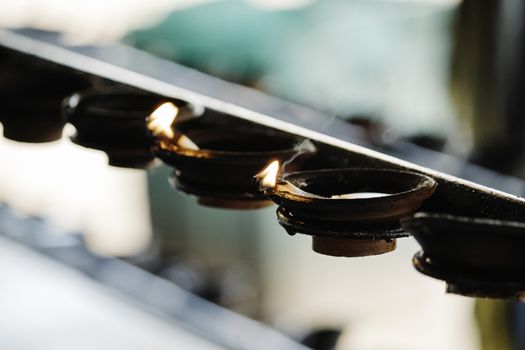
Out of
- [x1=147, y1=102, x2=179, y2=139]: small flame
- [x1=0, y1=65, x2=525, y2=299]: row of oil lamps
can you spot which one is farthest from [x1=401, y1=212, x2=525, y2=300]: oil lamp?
[x1=147, y1=102, x2=179, y2=139]: small flame

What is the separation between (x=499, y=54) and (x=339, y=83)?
944 mm

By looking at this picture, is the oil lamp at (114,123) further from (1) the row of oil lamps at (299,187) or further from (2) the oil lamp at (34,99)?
(2) the oil lamp at (34,99)

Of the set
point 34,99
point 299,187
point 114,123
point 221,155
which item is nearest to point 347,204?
point 299,187

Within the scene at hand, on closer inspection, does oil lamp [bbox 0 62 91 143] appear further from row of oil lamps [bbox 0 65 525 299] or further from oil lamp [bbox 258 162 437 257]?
oil lamp [bbox 258 162 437 257]

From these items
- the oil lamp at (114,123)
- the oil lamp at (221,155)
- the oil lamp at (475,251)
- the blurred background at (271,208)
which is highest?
the blurred background at (271,208)

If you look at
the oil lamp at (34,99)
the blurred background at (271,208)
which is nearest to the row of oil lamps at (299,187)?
the oil lamp at (34,99)

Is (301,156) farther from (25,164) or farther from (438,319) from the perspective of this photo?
(25,164)

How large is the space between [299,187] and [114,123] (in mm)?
360

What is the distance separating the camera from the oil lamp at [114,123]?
1.02 m

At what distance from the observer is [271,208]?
11.7 feet

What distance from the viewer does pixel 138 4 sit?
516 cm

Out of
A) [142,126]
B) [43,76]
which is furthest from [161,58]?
[142,126]

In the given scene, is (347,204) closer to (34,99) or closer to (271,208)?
(34,99)

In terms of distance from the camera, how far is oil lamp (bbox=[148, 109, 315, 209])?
0.84 m
